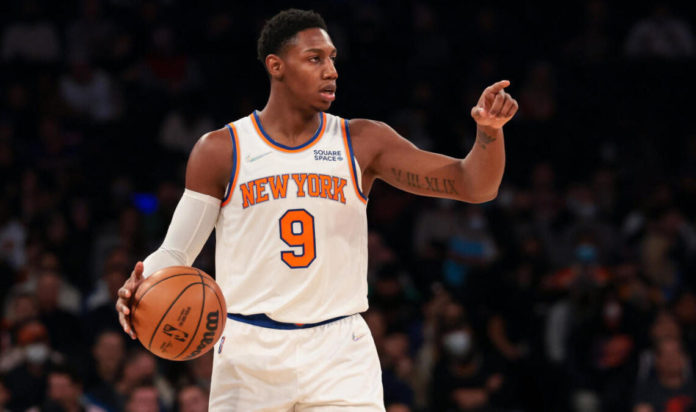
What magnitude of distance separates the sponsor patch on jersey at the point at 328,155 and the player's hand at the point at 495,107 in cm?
61

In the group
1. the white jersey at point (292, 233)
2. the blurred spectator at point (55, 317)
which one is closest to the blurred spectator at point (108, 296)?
the blurred spectator at point (55, 317)

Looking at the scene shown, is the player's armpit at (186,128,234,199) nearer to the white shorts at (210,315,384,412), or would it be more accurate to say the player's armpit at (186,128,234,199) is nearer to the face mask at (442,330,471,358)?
the white shorts at (210,315,384,412)

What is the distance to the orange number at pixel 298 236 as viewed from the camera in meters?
3.91

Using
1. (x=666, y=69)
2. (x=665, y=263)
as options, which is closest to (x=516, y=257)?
(x=665, y=263)

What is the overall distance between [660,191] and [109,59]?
20.5 ft

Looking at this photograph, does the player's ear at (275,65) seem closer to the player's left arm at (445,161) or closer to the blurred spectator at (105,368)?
the player's left arm at (445,161)

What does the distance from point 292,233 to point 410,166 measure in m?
0.60

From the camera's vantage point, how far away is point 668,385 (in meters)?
7.72

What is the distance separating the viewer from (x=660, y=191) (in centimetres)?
988

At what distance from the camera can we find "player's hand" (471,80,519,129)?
3.74 m

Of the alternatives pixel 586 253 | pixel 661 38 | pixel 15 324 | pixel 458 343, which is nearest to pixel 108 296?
pixel 15 324

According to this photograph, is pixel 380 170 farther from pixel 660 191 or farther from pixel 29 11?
pixel 29 11

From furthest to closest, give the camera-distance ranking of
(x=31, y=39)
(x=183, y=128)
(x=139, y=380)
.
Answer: (x=31, y=39)
(x=183, y=128)
(x=139, y=380)

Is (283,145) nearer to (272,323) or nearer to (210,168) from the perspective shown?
(210,168)
